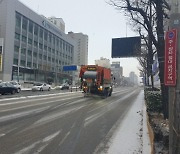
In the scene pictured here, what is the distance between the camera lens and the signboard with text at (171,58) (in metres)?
4.91

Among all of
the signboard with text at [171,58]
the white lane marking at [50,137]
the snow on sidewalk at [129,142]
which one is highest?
the signboard with text at [171,58]

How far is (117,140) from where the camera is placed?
31.6ft

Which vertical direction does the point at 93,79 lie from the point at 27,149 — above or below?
above

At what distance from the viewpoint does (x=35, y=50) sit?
3563 inches

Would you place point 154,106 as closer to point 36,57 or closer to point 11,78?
point 11,78

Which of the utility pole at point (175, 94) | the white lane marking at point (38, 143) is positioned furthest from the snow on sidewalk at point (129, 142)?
the utility pole at point (175, 94)

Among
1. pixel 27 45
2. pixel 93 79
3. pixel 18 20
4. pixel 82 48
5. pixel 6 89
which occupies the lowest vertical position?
pixel 6 89

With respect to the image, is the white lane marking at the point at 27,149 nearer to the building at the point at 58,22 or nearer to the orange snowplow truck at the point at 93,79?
the orange snowplow truck at the point at 93,79

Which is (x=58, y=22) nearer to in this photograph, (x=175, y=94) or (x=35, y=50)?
(x=35, y=50)

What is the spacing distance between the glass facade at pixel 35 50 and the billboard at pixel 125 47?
35030 millimetres

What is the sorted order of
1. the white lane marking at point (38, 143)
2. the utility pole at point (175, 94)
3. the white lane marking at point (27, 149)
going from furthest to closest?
the white lane marking at point (38, 143)
the white lane marking at point (27, 149)
the utility pole at point (175, 94)

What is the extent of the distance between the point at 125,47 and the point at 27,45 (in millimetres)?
48911

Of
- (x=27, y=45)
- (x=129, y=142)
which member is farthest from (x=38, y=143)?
(x=27, y=45)

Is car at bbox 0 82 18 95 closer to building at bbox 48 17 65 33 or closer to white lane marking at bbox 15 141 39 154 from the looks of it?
white lane marking at bbox 15 141 39 154
